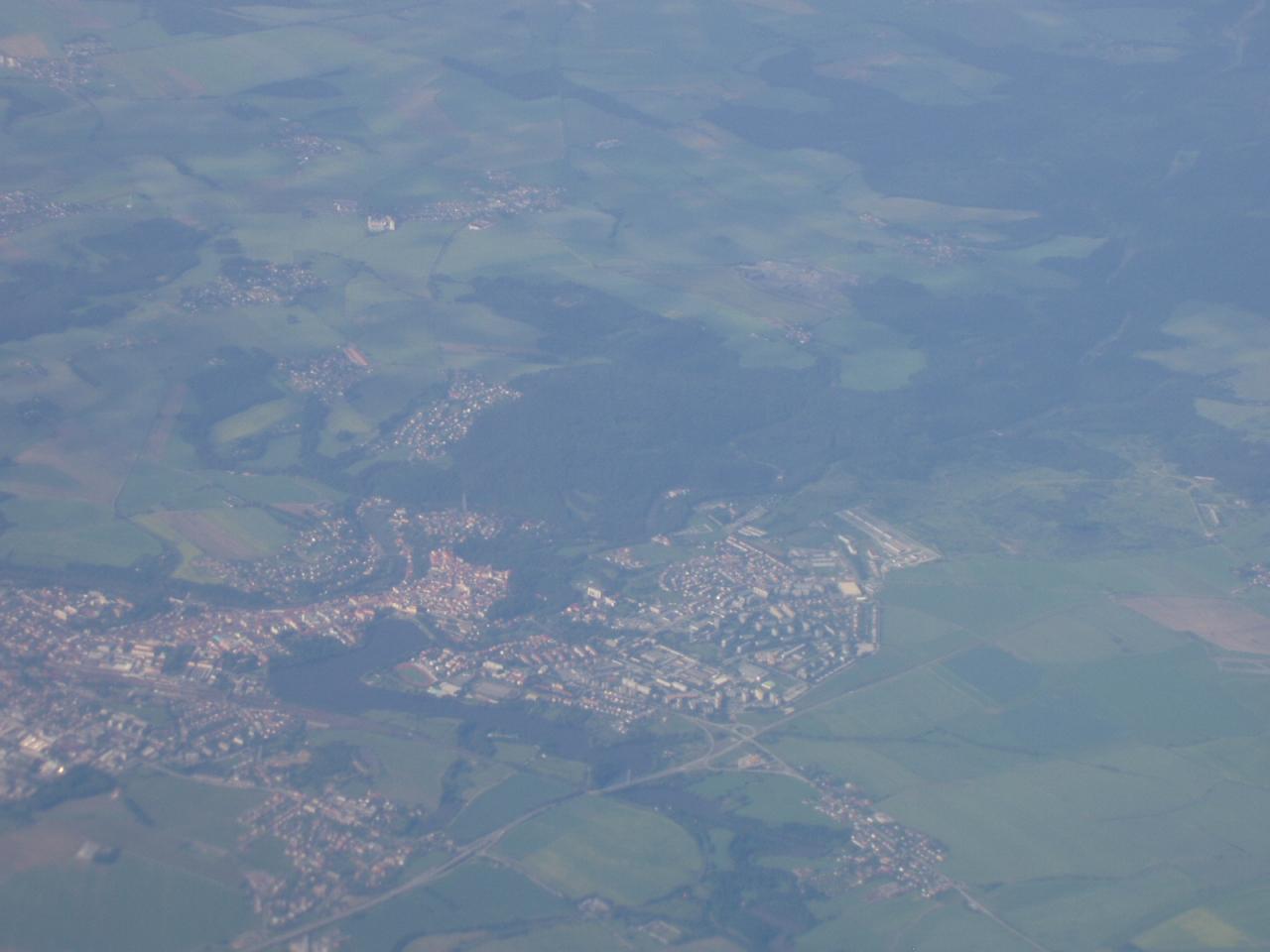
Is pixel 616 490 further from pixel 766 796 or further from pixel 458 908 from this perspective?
pixel 458 908

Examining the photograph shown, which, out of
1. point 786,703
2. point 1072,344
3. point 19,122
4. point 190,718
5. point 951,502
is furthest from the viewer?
point 19,122

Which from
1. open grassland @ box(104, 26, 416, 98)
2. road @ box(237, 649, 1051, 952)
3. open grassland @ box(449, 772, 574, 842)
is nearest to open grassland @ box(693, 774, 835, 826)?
road @ box(237, 649, 1051, 952)

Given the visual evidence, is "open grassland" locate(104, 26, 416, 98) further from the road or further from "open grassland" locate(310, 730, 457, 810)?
the road

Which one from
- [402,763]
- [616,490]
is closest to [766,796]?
[402,763]

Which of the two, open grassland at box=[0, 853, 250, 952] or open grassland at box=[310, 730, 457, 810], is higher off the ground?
open grassland at box=[0, 853, 250, 952]

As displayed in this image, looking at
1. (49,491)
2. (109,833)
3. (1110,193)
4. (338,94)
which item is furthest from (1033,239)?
(109,833)

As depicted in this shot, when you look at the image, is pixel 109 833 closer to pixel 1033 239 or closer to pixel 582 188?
pixel 582 188
